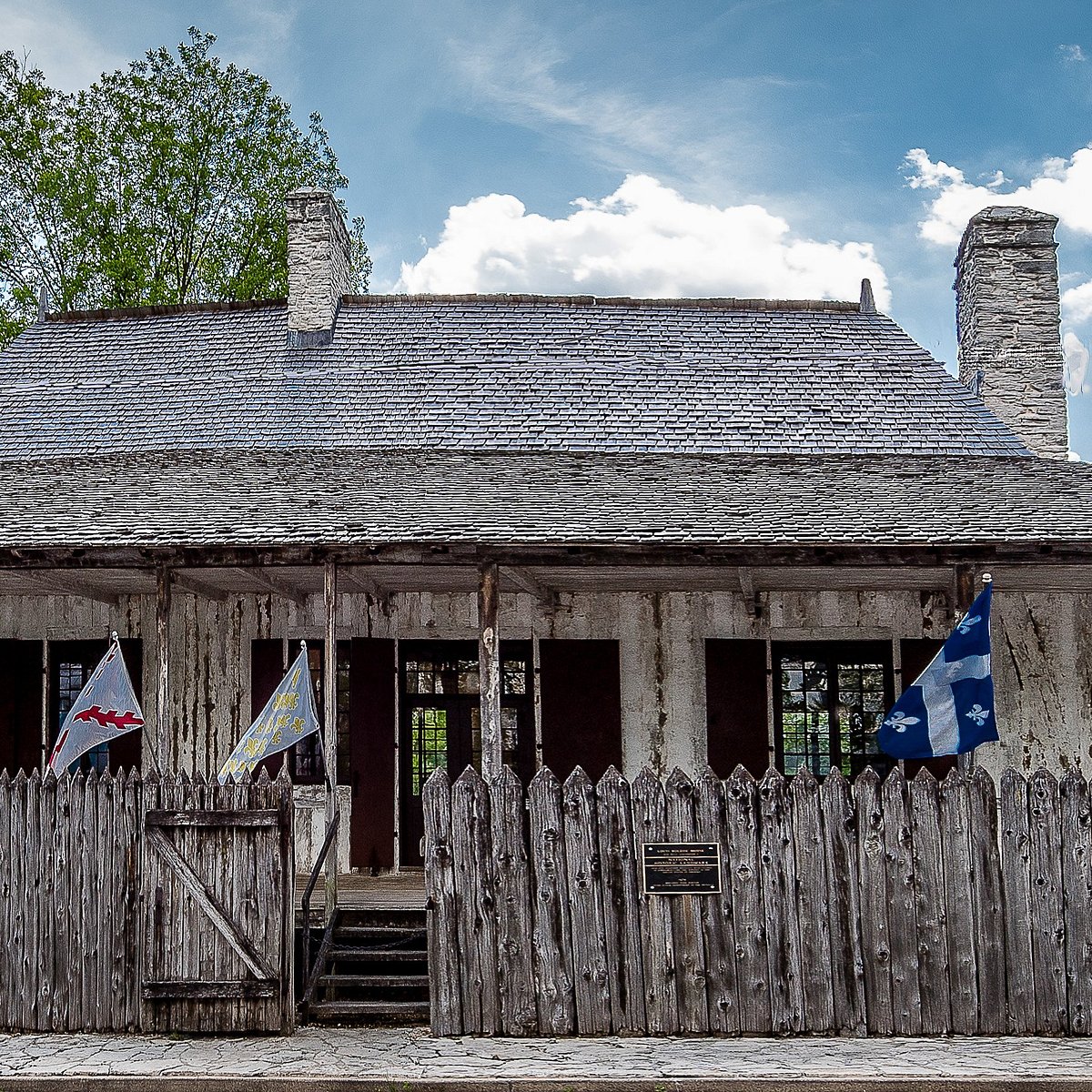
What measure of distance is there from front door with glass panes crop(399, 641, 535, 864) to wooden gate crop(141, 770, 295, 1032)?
15.7 feet

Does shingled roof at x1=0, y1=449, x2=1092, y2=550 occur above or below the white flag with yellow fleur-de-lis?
above

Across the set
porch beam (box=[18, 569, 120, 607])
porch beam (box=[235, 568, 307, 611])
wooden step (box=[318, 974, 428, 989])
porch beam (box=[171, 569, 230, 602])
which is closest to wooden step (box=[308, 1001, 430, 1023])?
wooden step (box=[318, 974, 428, 989])

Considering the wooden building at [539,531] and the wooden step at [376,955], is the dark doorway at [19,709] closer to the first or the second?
the wooden building at [539,531]

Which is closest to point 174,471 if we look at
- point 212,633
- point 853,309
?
point 212,633

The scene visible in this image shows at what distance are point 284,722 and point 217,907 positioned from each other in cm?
188

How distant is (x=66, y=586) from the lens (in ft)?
38.0

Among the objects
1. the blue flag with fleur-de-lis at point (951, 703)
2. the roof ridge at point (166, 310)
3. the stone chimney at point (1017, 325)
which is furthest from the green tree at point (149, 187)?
the blue flag with fleur-de-lis at point (951, 703)

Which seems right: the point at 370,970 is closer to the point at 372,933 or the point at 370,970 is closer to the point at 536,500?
the point at 372,933

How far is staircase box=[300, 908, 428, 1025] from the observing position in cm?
771

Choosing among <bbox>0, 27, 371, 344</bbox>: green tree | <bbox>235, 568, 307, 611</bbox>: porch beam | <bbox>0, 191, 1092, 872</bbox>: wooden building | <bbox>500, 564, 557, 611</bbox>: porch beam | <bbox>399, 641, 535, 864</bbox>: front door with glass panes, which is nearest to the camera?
<bbox>0, 191, 1092, 872</bbox>: wooden building

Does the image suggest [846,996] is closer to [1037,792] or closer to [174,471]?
[1037,792]

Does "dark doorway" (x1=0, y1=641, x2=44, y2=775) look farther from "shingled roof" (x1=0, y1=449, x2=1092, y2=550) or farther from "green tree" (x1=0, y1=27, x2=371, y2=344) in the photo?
"green tree" (x1=0, y1=27, x2=371, y2=344)

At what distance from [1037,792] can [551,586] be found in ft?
18.8

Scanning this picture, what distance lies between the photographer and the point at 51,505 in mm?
10867
